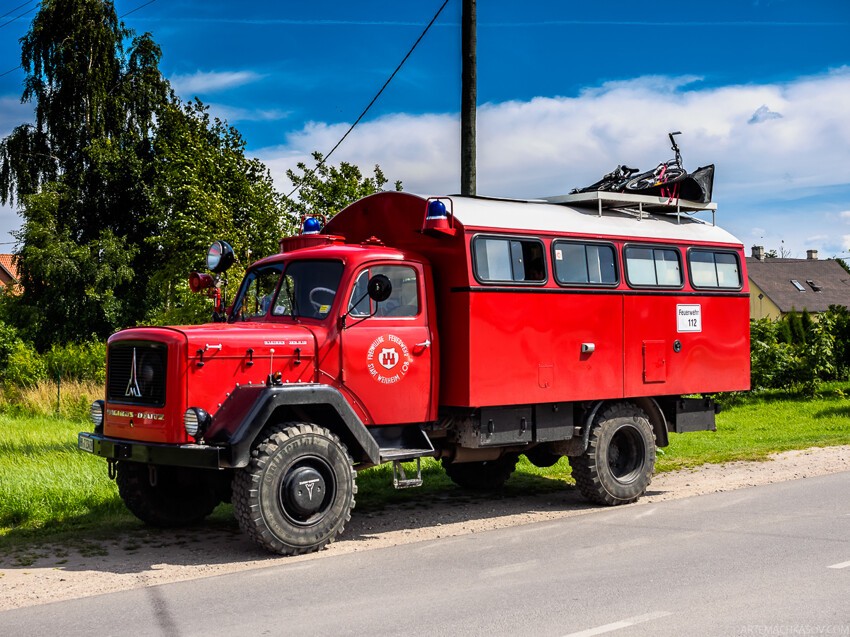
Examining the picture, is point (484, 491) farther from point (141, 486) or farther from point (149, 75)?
point (149, 75)

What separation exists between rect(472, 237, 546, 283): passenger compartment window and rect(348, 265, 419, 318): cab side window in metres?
0.66

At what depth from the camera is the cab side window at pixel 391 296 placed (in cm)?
895

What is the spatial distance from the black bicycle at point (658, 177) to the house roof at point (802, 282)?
58742 mm

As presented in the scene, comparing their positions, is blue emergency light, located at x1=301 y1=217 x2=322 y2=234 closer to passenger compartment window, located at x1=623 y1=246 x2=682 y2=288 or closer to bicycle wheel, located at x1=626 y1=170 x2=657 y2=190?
passenger compartment window, located at x1=623 y1=246 x2=682 y2=288

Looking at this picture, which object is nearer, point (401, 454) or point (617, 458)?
point (401, 454)

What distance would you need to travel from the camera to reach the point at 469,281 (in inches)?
369

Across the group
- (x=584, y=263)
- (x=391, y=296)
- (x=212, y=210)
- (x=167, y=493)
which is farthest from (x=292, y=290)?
(x=212, y=210)

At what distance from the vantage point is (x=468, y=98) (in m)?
14.5

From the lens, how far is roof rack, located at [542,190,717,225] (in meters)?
11.0

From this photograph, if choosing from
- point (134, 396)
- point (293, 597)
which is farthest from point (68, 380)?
point (293, 597)

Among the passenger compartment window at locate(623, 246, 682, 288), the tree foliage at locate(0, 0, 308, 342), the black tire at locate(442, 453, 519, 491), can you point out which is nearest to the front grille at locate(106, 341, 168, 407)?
the black tire at locate(442, 453, 519, 491)

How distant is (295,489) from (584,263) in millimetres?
4164

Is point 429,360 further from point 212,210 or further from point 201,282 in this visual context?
point 212,210

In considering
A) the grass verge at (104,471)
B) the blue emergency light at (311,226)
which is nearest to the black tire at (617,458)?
the grass verge at (104,471)
